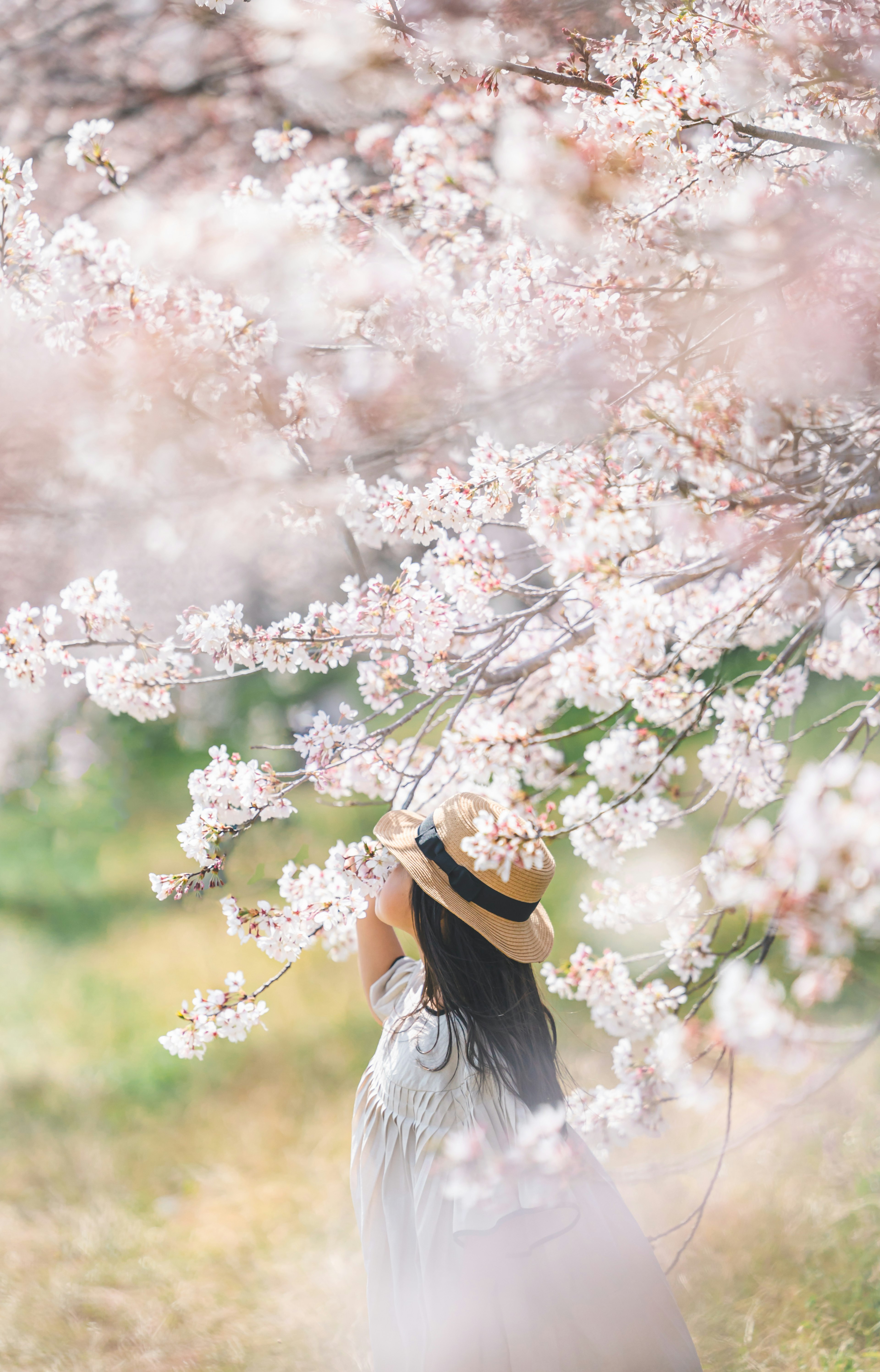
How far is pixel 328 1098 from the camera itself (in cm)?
270

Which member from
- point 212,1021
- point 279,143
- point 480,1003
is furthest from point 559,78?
point 212,1021

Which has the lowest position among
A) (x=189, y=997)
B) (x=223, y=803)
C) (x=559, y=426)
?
(x=189, y=997)

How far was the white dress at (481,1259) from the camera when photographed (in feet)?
3.46

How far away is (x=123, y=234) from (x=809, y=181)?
1985 millimetres

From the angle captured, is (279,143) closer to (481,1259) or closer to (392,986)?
(392,986)

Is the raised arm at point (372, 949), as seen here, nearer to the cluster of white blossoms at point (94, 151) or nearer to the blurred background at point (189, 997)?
the blurred background at point (189, 997)

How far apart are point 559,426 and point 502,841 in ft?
2.73

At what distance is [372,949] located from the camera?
4.67 feet

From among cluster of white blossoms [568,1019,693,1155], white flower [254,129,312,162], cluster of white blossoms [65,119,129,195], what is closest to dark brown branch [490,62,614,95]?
white flower [254,129,312,162]

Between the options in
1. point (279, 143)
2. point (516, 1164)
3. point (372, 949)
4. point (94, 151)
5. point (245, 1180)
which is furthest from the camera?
point (245, 1180)

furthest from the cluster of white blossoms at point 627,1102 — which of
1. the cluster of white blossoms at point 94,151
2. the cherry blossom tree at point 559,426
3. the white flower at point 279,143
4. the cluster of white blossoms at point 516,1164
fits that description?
the white flower at point 279,143

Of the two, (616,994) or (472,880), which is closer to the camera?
(472,880)

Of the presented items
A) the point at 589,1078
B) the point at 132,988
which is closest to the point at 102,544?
the point at 132,988

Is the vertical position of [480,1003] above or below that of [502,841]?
below
